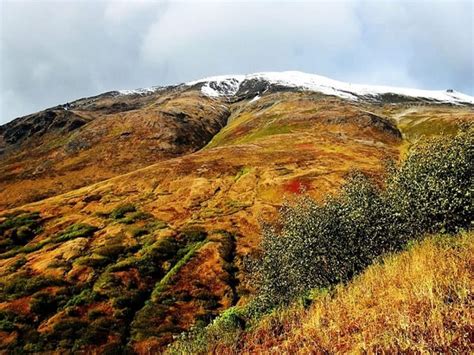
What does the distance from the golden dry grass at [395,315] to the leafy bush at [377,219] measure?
13.5 feet

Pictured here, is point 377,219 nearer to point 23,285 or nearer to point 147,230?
point 23,285

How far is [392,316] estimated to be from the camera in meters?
11.5

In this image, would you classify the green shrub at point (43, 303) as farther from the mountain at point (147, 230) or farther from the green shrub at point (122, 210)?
the green shrub at point (122, 210)

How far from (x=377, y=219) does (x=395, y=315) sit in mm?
12584

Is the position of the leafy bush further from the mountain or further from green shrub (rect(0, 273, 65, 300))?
green shrub (rect(0, 273, 65, 300))

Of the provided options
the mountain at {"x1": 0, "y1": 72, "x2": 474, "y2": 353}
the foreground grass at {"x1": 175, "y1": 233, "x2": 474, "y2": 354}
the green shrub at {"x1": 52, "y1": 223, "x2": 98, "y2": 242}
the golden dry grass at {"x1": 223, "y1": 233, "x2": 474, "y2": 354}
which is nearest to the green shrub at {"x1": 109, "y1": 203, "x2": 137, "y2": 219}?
the mountain at {"x1": 0, "y1": 72, "x2": 474, "y2": 353}

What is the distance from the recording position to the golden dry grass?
10.0 metres

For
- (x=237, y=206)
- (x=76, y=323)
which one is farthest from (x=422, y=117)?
(x=76, y=323)

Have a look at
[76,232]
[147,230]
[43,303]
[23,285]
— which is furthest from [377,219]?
[76,232]

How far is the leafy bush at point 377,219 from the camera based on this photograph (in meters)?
20.8

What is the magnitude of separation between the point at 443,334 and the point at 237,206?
4393 cm

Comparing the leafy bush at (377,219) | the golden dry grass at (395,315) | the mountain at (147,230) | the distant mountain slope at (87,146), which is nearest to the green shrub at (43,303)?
the mountain at (147,230)

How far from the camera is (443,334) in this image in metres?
9.73

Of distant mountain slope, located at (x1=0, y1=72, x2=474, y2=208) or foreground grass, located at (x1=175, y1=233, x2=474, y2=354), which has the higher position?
distant mountain slope, located at (x1=0, y1=72, x2=474, y2=208)
